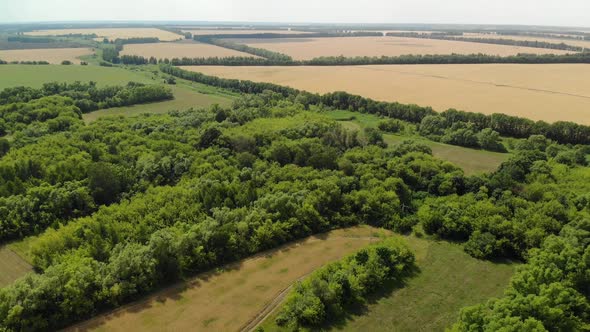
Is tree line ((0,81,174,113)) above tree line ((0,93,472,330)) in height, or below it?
above

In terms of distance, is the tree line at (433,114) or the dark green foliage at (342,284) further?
the tree line at (433,114)

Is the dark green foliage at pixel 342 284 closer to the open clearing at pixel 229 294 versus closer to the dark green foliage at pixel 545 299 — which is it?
the open clearing at pixel 229 294

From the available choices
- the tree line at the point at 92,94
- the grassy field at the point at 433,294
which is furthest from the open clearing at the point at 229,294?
the tree line at the point at 92,94

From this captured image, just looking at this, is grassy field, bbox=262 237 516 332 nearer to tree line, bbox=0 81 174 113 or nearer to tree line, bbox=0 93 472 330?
tree line, bbox=0 93 472 330

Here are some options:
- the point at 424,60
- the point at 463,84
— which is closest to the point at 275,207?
the point at 463,84

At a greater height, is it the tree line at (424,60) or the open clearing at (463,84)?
the tree line at (424,60)

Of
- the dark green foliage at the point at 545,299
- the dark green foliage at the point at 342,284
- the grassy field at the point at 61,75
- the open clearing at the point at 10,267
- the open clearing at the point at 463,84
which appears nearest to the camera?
the dark green foliage at the point at 545,299

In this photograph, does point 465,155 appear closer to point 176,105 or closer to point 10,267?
point 10,267

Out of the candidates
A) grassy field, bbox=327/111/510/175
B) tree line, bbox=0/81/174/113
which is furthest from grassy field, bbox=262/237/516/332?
tree line, bbox=0/81/174/113
